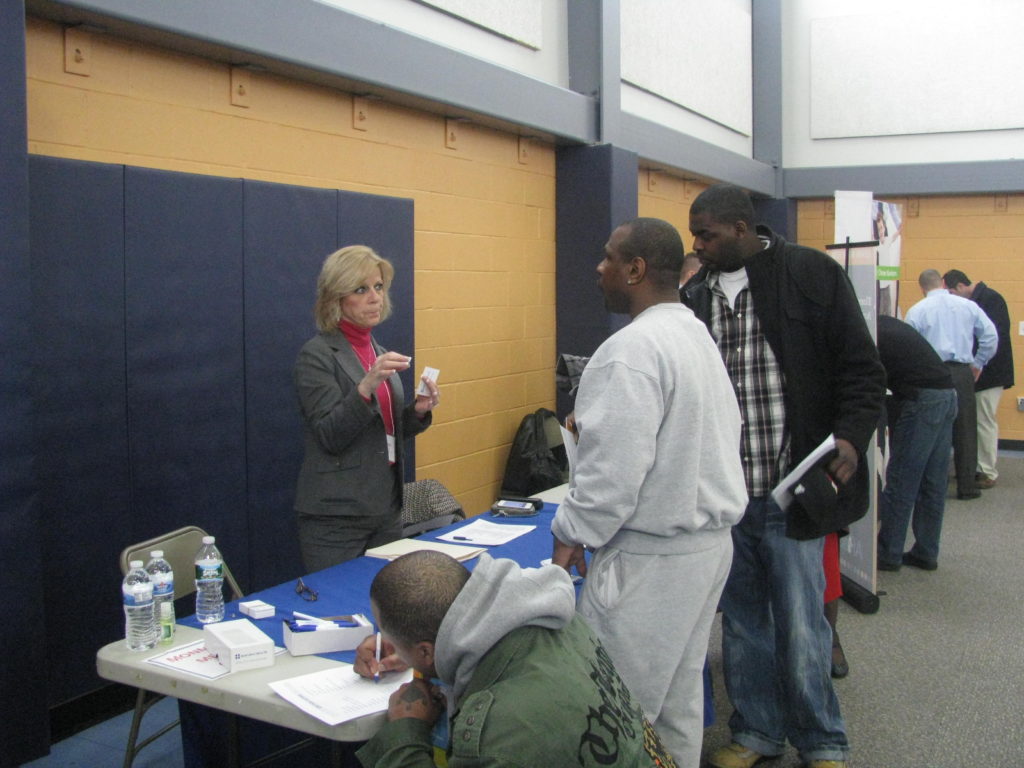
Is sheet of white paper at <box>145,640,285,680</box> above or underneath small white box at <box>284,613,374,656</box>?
underneath

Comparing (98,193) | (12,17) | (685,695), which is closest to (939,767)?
(685,695)

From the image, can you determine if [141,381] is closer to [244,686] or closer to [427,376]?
[427,376]

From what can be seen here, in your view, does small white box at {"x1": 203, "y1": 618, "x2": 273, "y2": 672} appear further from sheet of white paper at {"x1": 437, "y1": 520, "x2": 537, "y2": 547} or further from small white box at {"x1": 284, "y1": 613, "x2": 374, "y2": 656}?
sheet of white paper at {"x1": 437, "y1": 520, "x2": 537, "y2": 547}

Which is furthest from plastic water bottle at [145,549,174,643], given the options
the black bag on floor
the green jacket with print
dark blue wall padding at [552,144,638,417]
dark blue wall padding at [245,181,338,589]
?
dark blue wall padding at [552,144,638,417]

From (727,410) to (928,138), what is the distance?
25.1 ft

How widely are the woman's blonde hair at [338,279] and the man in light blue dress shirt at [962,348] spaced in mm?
4913

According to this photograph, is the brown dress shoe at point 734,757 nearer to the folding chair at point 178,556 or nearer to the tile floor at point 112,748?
the folding chair at point 178,556

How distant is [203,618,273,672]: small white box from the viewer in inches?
73.0

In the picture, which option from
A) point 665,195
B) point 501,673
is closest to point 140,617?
point 501,673

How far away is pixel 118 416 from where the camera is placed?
118 inches

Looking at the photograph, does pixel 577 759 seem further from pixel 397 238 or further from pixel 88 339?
pixel 397 238

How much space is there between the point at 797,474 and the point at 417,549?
3.39 feet

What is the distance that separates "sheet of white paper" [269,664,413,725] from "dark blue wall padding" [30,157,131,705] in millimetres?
1414

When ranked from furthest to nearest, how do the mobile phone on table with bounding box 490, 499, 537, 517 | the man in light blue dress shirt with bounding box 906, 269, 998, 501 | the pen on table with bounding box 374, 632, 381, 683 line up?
the man in light blue dress shirt with bounding box 906, 269, 998, 501
the mobile phone on table with bounding box 490, 499, 537, 517
the pen on table with bounding box 374, 632, 381, 683
